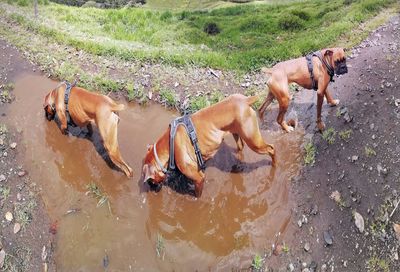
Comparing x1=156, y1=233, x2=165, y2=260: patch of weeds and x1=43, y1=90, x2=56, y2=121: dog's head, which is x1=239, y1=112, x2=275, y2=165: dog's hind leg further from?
x1=43, y1=90, x2=56, y2=121: dog's head

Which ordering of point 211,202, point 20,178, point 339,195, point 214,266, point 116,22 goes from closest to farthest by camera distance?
1. point 214,266
2. point 339,195
3. point 211,202
4. point 20,178
5. point 116,22

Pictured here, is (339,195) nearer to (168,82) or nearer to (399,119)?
(399,119)

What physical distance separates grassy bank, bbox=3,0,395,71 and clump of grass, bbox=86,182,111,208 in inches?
203

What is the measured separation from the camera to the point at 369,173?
25.7ft

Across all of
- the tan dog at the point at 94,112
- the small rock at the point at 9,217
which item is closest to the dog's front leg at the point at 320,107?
the tan dog at the point at 94,112

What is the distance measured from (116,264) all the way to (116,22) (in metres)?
14.0

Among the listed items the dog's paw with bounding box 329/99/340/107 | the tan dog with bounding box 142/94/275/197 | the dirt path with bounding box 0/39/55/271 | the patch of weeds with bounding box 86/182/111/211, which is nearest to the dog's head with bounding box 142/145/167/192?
the tan dog with bounding box 142/94/275/197

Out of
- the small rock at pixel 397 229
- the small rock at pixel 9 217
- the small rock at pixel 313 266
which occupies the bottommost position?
the small rock at pixel 313 266

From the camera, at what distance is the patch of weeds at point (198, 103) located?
35.2 feet

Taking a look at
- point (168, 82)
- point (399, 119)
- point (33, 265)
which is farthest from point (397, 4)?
point (33, 265)

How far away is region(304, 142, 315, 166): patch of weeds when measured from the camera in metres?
8.81

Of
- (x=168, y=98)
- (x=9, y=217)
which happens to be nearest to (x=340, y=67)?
(x=168, y=98)

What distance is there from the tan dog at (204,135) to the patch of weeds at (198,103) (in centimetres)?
279

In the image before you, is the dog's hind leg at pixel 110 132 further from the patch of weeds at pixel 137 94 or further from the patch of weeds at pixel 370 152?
the patch of weeds at pixel 370 152
